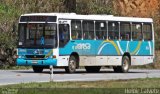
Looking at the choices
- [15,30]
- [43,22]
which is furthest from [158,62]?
[43,22]

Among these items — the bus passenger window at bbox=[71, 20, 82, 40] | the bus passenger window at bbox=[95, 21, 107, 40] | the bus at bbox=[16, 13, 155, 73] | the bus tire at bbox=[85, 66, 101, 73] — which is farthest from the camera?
the bus tire at bbox=[85, 66, 101, 73]

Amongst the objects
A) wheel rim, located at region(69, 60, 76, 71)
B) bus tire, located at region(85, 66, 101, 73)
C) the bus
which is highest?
the bus

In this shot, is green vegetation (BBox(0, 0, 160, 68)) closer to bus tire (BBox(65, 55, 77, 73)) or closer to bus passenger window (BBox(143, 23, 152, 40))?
bus tire (BBox(65, 55, 77, 73))

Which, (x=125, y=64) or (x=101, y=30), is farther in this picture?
(x=125, y=64)

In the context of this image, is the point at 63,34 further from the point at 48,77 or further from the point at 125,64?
the point at 125,64

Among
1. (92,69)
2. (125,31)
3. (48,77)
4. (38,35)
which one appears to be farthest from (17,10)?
(48,77)

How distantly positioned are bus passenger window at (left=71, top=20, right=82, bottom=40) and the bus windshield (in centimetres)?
125

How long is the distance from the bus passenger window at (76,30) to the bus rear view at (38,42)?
1.24 m

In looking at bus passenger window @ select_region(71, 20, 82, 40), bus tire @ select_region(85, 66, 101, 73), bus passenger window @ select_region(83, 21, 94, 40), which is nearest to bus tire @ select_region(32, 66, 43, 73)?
bus passenger window @ select_region(71, 20, 82, 40)

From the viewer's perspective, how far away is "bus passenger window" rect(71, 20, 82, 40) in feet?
117

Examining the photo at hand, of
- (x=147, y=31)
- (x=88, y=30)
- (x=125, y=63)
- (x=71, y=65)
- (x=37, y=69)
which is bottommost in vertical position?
(x=37, y=69)

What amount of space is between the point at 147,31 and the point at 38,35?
8370 millimetres

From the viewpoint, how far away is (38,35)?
115 ft

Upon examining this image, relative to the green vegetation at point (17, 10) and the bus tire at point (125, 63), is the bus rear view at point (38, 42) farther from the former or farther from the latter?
the green vegetation at point (17, 10)
